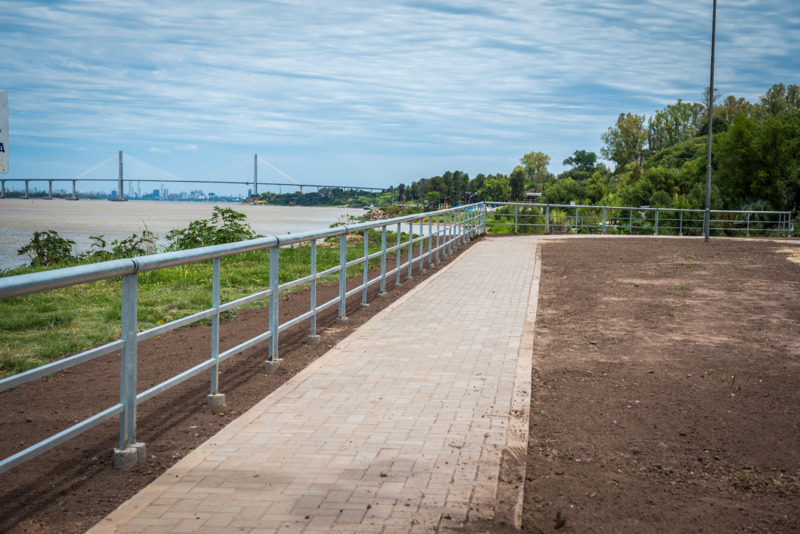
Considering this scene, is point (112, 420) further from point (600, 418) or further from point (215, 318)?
point (600, 418)

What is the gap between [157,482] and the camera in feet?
13.4

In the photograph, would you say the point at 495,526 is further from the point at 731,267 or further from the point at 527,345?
the point at 731,267

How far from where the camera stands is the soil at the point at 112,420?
3910 mm

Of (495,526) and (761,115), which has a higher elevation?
(761,115)

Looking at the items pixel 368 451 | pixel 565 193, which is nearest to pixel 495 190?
pixel 565 193

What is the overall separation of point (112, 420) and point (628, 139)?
145375 mm

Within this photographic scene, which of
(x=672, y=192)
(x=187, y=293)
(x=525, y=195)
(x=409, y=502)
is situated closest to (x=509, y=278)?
(x=187, y=293)

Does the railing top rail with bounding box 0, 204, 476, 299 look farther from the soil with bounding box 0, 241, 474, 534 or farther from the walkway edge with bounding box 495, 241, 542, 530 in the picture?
the walkway edge with bounding box 495, 241, 542, 530

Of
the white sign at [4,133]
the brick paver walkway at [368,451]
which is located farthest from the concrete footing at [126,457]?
the white sign at [4,133]

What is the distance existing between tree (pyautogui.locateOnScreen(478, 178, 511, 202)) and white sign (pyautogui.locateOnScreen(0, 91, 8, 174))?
6355 inches

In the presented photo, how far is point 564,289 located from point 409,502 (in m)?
9.69

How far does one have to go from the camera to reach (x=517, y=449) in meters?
4.73

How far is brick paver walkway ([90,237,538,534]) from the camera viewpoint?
12.1 ft

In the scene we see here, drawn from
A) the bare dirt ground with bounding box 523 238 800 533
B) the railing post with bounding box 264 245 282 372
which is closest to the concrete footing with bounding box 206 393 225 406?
the railing post with bounding box 264 245 282 372
